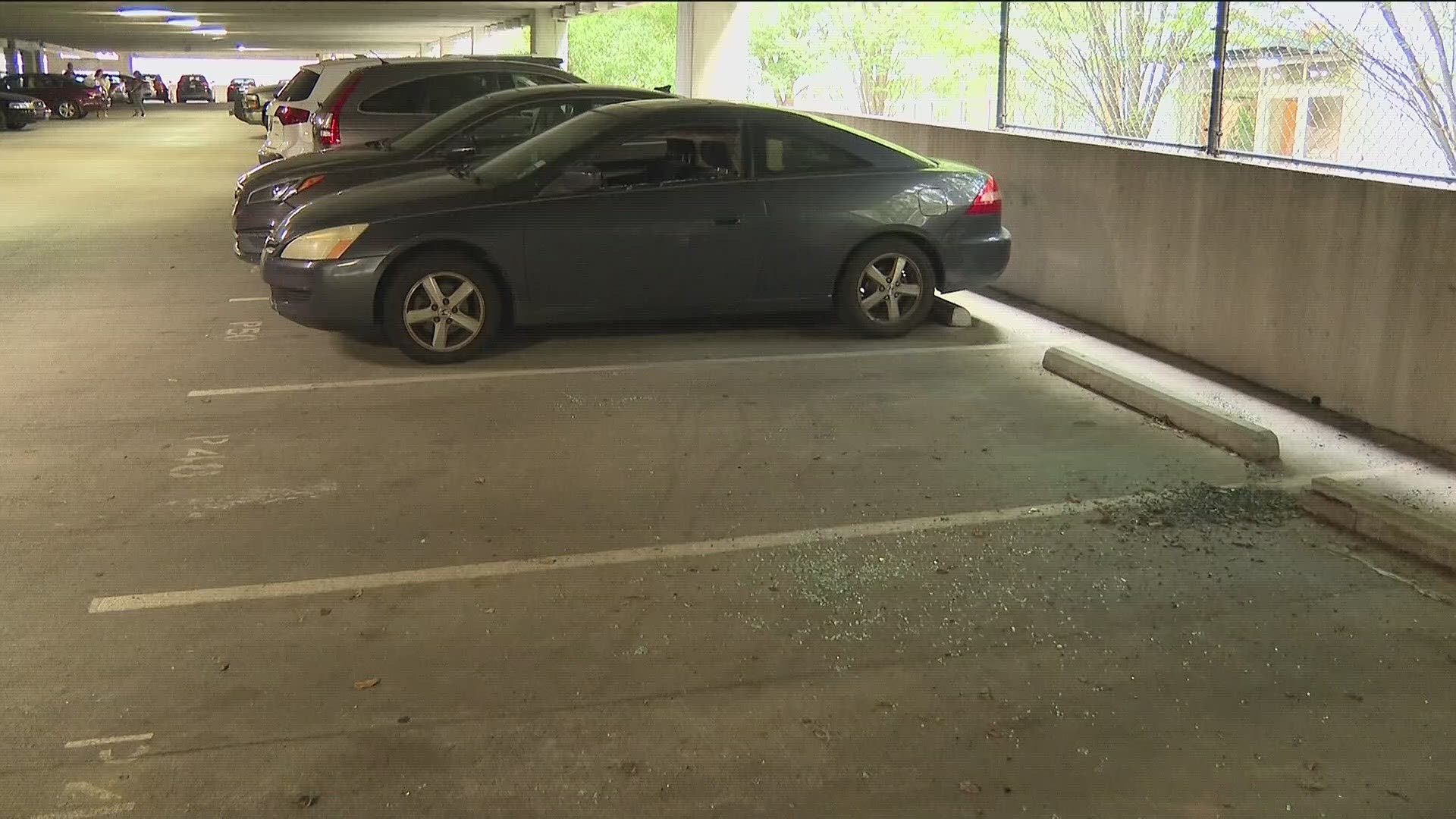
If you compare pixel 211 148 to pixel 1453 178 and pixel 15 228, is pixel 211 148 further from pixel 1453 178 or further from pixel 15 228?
pixel 1453 178

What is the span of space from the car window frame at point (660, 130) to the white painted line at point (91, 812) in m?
4.89

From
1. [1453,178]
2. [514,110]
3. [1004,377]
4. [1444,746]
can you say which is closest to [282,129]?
[514,110]

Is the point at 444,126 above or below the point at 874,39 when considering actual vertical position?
below

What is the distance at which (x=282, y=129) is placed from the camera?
14.1 m

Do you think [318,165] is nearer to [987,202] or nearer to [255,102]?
[987,202]

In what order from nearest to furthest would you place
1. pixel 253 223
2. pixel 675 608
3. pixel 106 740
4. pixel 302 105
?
pixel 106 740, pixel 675 608, pixel 253 223, pixel 302 105

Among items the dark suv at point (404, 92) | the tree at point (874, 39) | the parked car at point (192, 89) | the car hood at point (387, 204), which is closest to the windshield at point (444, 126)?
the dark suv at point (404, 92)

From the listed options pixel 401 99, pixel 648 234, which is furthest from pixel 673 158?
pixel 401 99

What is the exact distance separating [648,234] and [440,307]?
1.33 m

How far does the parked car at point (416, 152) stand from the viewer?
984cm

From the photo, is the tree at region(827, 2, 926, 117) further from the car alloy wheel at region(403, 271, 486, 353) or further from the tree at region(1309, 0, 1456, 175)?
the car alloy wheel at region(403, 271, 486, 353)

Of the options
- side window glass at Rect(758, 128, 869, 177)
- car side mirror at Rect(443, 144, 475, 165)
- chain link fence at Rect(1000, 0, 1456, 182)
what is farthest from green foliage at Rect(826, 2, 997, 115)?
car side mirror at Rect(443, 144, 475, 165)

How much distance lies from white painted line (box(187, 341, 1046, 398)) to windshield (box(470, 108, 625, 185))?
1.27 meters

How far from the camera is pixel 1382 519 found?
16.1 ft
